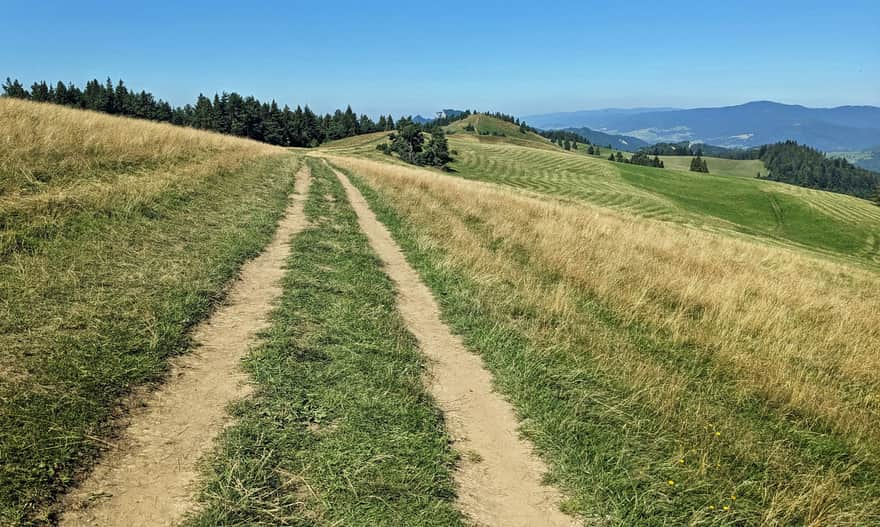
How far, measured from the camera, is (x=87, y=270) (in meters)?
6.66

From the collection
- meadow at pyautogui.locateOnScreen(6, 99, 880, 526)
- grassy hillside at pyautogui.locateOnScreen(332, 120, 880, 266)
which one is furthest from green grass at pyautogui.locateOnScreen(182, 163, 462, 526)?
grassy hillside at pyautogui.locateOnScreen(332, 120, 880, 266)

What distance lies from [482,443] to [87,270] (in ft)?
20.3

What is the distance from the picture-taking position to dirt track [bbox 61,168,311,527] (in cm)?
317

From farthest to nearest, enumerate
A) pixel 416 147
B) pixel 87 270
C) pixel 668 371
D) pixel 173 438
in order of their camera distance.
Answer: pixel 416 147 < pixel 668 371 < pixel 87 270 < pixel 173 438

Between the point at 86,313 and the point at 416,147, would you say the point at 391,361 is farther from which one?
the point at 416,147

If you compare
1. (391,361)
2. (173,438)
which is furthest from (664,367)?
(173,438)

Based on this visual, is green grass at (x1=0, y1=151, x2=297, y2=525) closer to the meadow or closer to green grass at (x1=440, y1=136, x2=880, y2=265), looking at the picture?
the meadow

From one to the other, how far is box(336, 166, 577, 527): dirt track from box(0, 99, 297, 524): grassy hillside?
9.99 feet

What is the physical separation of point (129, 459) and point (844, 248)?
7404 centimetres

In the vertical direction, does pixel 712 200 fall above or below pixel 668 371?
above

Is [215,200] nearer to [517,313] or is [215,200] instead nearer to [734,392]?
[517,313]

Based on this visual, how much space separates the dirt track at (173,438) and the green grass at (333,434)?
21cm

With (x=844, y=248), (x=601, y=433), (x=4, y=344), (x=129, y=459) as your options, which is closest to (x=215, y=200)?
(x=4, y=344)

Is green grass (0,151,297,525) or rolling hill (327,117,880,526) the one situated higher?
green grass (0,151,297,525)
